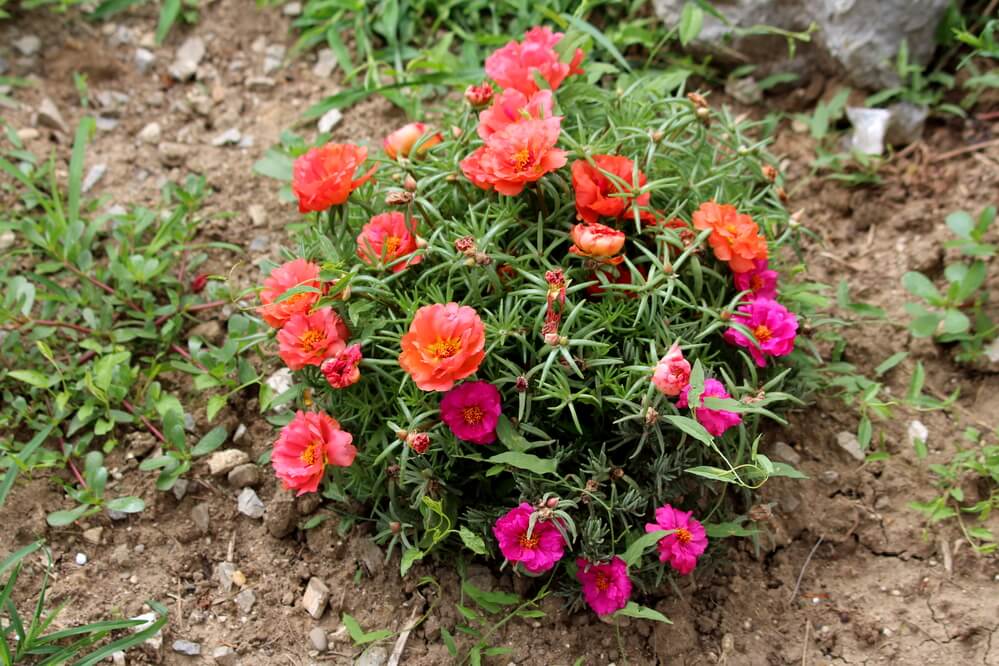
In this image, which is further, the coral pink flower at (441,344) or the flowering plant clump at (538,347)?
the flowering plant clump at (538,347)

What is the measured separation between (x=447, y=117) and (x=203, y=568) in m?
1.57

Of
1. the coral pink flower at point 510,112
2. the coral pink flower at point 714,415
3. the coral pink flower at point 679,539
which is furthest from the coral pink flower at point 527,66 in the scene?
the coral pink flower at point 679,539

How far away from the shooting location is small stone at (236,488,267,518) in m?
2.64

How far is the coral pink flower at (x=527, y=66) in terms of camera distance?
258 centimetres

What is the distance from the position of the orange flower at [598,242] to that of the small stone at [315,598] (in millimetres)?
1139

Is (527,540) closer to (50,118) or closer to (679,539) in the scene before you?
(679,539)

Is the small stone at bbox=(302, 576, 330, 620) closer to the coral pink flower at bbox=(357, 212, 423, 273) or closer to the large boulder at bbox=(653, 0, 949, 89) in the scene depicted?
the coral pink flower at bbox=(357, 212, 423, 273)

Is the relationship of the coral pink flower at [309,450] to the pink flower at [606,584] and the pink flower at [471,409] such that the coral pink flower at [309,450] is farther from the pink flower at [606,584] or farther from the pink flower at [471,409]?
the pink flower at [606,584]

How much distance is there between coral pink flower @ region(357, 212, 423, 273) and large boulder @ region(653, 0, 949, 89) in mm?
1742

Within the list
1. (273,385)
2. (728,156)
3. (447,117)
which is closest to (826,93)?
(728,156)

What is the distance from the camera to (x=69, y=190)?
3.18 metres

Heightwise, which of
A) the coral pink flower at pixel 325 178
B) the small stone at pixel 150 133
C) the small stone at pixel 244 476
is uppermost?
the coral pink flower at pixel 325 178

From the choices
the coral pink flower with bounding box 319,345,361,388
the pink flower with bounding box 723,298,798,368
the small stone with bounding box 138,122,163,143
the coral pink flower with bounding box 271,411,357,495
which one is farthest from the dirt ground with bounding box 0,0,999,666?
the small stone with bounding box 138,122,163,143

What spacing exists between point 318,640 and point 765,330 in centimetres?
143
